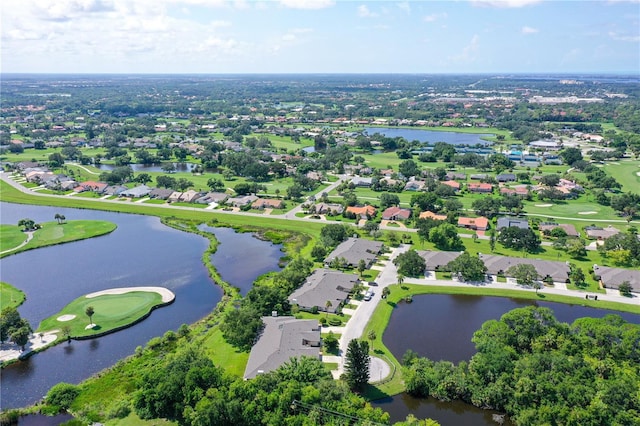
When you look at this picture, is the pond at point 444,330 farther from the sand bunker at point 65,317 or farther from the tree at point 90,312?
the sand bunker at point 65,317

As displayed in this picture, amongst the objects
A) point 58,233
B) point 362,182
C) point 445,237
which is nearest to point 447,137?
point 362,182

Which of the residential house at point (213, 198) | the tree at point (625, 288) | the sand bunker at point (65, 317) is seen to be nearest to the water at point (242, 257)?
the residential house at point (213, 198)

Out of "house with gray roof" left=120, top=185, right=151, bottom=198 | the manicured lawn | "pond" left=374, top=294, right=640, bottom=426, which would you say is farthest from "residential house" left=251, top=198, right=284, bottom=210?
"pond" left=374, top=294, right=640, bottom=426

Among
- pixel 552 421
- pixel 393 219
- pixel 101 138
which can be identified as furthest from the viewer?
pixel 101 138

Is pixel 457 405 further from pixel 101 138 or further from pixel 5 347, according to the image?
pixel 101 138

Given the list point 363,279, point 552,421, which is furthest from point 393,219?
point 552,421

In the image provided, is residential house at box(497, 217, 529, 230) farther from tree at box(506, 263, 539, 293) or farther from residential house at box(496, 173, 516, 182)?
residential house at box(496, 173, 516, 182)
